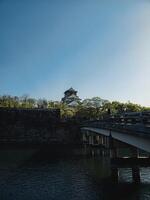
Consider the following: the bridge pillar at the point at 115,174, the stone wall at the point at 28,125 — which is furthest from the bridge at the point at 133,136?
the stone wall at the point at 28,125

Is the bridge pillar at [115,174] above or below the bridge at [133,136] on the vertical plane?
below

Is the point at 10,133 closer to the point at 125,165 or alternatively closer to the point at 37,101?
the point at 37,101

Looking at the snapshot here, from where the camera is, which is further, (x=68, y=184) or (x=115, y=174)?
(x=68, y=184)

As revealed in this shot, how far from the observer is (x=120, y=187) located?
24.5m

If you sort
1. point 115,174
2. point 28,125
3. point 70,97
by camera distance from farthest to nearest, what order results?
point 70,97
point 28,125
point 115,174

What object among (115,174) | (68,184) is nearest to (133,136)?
(115,174)

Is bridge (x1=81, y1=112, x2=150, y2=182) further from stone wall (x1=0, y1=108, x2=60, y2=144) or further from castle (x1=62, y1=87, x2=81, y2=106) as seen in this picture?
castle (x1=62, y1=87, x2=81, y2=106)

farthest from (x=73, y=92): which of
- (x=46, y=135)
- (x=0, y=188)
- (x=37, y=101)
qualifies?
(x=0, y=188)

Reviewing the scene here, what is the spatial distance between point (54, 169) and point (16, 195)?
43.5ft

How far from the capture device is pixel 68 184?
27.0m

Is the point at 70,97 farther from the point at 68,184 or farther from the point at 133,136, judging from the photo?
the point at 133,136

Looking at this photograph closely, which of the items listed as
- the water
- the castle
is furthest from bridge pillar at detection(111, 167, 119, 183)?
the castle

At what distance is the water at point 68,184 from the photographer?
74.1 ft

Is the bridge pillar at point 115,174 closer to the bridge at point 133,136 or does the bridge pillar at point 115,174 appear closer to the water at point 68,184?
the water at point 68,184
